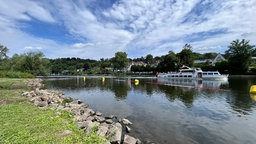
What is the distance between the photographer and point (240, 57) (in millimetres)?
63812

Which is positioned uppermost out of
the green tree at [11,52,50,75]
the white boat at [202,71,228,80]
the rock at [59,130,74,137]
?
the green tree at [11,52,50,75]

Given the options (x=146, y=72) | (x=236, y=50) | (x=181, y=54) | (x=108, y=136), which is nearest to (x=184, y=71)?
(x=181, y=54)

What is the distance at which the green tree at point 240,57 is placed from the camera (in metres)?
62.8

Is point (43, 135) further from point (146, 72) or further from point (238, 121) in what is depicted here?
point (146, 72)

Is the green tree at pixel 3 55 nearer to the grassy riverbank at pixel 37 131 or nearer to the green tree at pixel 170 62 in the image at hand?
the grassy riverbank at pixel 37 131

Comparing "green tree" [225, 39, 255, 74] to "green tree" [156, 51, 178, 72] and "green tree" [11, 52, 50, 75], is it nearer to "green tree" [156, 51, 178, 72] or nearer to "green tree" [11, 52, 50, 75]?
"green tree" [156, 51, 178, 72]

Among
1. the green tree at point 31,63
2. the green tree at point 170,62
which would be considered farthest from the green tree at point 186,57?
the green tree at point 31,63

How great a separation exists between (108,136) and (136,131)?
266cm

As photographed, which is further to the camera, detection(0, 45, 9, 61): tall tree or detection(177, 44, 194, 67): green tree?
detection(177, 44, 194, 67): green tree

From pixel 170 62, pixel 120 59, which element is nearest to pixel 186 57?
pixel 170 62

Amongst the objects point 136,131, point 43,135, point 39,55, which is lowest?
point 136,131

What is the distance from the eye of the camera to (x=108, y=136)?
7.71m

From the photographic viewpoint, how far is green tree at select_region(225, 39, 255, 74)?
62.8 metres

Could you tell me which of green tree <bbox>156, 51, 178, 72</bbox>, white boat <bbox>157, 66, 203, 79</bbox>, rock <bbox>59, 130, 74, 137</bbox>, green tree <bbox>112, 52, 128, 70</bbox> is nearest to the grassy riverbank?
rock <bbox>59, 130, 74, 137</bbox>
